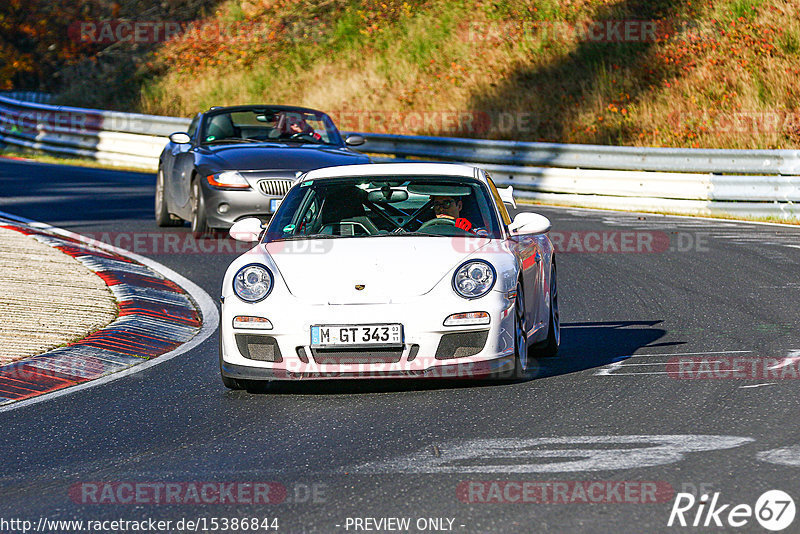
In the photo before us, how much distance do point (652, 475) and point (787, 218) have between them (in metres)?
12.8

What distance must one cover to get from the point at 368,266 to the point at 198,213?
7.74m

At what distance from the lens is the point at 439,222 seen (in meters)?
8.20

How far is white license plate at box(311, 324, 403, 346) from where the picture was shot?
7.17 m

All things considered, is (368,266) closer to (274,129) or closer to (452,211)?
(452,211)

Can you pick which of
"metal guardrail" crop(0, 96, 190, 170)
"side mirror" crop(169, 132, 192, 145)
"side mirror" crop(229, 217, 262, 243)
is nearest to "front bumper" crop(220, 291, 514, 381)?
"side mirror" crop(229, 217, 262, 243)

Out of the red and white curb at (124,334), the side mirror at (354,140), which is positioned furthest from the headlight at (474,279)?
the side mirror at (354,140)

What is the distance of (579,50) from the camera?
2881cm

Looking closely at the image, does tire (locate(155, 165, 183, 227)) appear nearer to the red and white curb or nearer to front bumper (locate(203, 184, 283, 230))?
front bumper (locate(203, 184, 283, 230))

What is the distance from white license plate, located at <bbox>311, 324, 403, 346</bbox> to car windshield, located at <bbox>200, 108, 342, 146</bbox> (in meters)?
8.79

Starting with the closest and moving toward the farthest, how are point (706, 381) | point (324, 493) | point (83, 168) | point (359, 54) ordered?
1. point (324, 493)
2. point (706, 381)
3. point (83, 168)
4. point (359, 54)

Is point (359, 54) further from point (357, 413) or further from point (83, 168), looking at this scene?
point (357, 413)

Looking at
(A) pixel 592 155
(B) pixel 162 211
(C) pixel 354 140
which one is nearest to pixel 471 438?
(C) pixel 354 140

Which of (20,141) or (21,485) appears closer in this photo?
(21,485)

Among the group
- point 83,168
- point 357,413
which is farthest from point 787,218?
point 83,168
